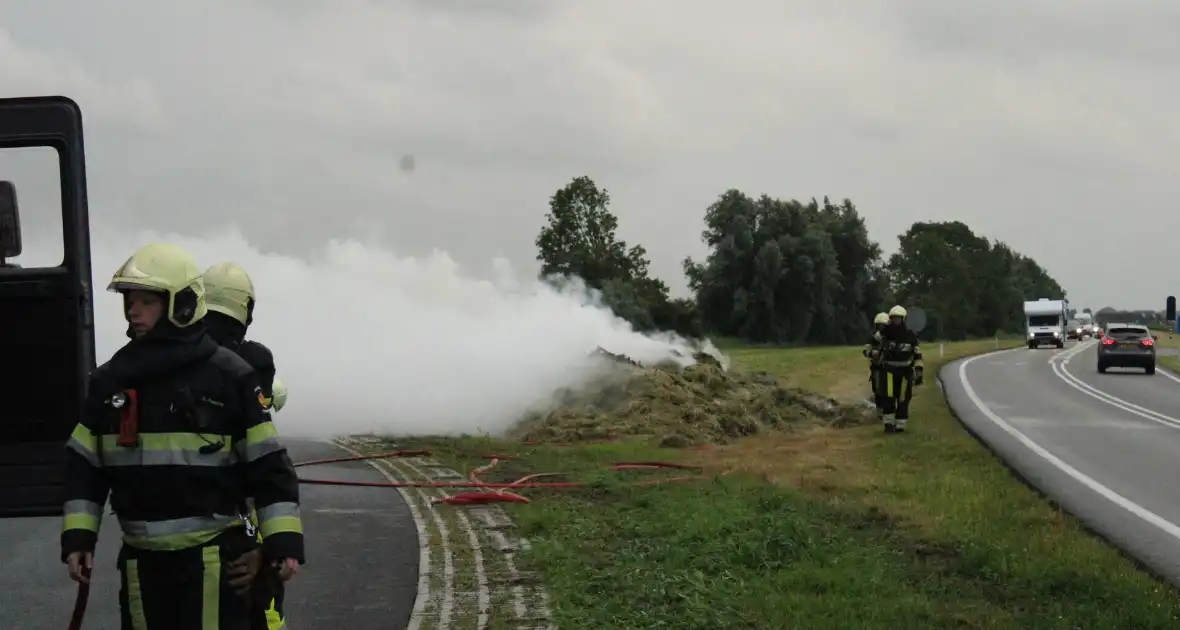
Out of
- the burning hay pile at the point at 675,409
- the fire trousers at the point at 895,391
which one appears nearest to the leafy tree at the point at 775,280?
the burning hay pile at the point at 675,409

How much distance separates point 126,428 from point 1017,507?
368 inches

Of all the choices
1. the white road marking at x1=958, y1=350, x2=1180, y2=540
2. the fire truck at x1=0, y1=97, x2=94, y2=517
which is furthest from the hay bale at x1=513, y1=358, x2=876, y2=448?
the fire truck at x1=0, y1=97, x2=94, y2=517

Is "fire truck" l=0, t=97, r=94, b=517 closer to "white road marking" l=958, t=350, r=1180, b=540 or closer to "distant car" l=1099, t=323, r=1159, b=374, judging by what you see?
"white road marking" l=958, t=350, r=1180, b=540

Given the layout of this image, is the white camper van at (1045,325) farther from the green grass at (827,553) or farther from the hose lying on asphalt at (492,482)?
the hose lying on asphalt at (492,482)

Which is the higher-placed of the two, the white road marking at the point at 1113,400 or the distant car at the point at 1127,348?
the distant car at the point at 1127,348

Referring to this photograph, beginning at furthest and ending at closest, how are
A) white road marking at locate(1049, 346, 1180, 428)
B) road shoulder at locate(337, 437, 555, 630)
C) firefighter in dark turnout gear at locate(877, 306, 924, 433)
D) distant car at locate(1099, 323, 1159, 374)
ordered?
distant car at locate(1099, 323, 1159, 374) → white road marking at locate(1049, 346, 1180, 428) → firefighter in dark turnout gear at locate(877, 306, 924, 433) → road shoulder at locate(337, 437, 555, 630)

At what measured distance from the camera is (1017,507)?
11.6 meters

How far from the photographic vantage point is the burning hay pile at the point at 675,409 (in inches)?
774

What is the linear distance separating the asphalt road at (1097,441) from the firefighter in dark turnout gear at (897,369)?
4.17ft

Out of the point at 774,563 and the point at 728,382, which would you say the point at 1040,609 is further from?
the point at 728,382

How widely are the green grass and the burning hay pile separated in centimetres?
406

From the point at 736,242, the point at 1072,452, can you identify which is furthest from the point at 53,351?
the point at 736,242

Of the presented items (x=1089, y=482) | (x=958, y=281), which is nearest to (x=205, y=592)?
(x=1089, y=482)

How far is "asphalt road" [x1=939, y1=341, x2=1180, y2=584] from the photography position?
1116 cm
